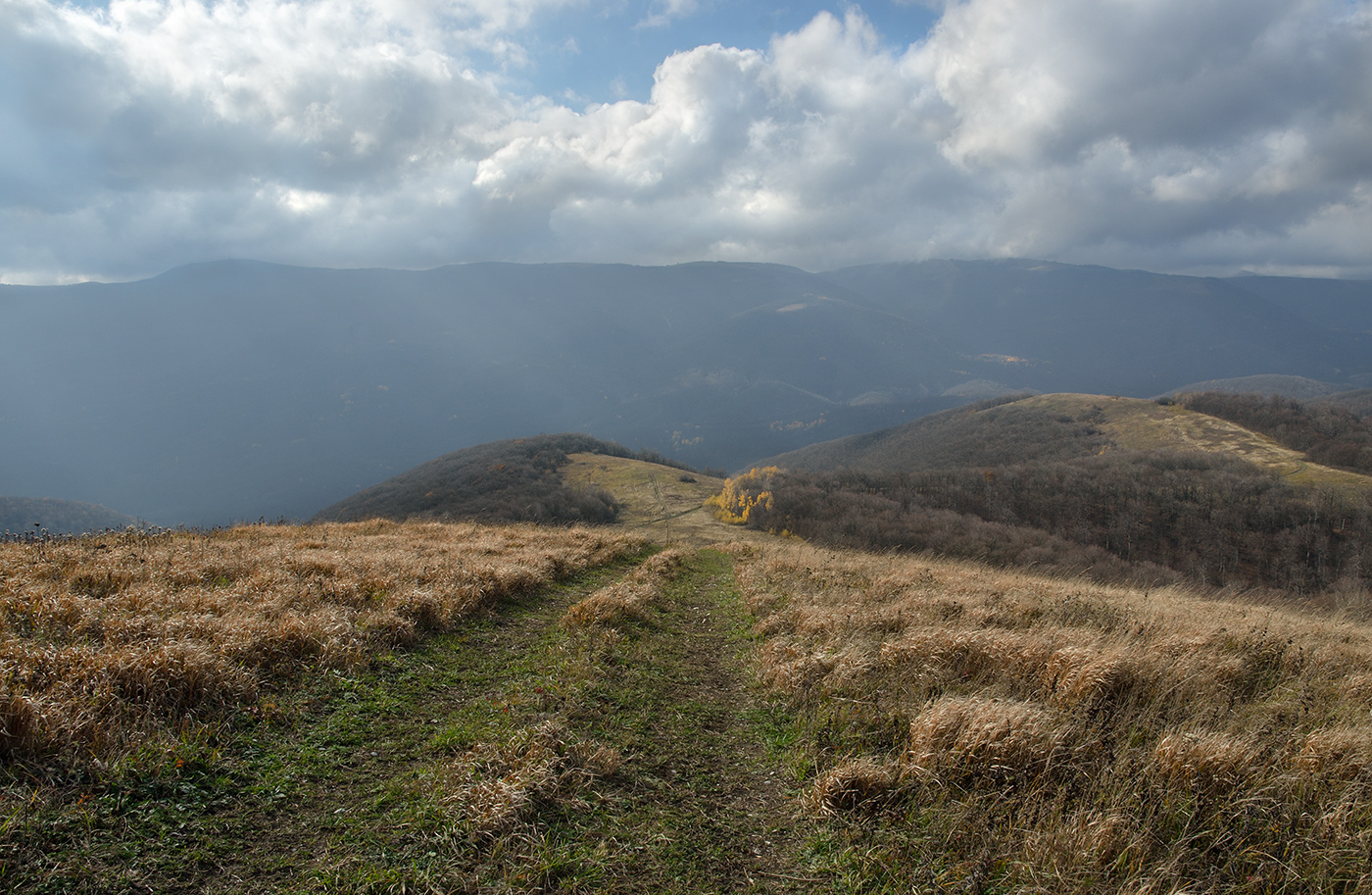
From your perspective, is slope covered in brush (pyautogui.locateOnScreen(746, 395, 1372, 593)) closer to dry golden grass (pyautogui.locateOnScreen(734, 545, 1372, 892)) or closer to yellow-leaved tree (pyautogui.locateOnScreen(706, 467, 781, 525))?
yellow-leaved tree (pyautogui.locateOnScreen(706, 467, 781, 525))

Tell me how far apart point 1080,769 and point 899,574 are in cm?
917

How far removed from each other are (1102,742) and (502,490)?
3048 inches

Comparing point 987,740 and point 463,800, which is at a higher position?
point 463,800

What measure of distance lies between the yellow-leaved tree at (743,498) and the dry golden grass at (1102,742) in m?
53.8

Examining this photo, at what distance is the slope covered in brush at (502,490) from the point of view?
211 feet

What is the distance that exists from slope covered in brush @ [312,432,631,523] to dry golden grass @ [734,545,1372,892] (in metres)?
40.1

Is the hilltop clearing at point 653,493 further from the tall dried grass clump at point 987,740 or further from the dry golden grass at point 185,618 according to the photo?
the tall dried grass clump at point 987,740

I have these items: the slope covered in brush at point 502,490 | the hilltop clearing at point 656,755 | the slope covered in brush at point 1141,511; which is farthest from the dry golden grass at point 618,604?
the slope covered in brush at point 1141,511

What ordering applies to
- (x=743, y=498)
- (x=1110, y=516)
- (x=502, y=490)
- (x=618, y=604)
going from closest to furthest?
1. (x=618, y=604)
2. (x=743, y=498)
3. (x=502, y=490)
4. (x=1110, y=516)

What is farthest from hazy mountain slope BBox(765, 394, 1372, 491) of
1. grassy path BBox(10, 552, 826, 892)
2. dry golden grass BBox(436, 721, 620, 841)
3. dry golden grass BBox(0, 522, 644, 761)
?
dry golden grass BBox(436, 721, 620, 841)

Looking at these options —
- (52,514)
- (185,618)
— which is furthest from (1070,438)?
(52,514)

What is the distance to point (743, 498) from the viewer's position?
76625 millimetres

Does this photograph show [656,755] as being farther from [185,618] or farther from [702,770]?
[185,618]

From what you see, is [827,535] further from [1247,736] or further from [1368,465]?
[1368,465]
